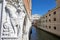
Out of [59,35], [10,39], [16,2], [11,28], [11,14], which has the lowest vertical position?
[59,35]

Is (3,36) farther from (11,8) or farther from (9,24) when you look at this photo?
(11,8)

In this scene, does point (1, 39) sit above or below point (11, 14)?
below

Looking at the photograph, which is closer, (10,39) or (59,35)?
(10,39)

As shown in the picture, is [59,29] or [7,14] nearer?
[7,14]

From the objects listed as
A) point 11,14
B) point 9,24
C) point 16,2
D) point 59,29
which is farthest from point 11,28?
point 59,29

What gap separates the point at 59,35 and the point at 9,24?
7.31 meters

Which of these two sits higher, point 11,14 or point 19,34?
point 11,14

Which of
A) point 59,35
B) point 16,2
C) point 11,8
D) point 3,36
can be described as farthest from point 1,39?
point 59,35

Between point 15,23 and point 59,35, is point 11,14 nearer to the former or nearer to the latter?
point 15,23

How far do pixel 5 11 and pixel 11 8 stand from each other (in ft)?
0.31

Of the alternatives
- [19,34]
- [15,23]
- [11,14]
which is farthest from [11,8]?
[19,34]

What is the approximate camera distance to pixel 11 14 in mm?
1412

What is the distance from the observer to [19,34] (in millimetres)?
1420

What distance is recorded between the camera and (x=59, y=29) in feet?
26.9
